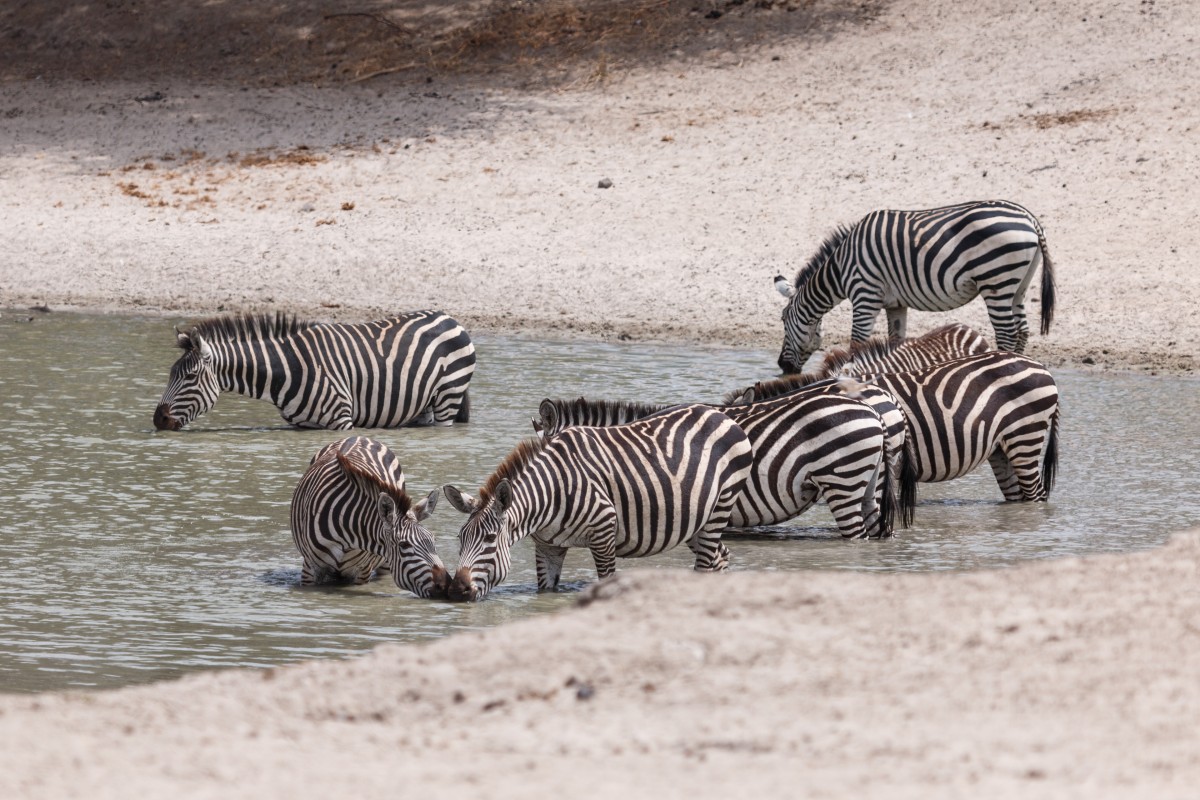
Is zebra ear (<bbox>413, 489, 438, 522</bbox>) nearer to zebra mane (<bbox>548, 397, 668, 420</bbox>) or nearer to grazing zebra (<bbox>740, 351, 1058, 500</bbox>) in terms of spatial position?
zebra mane (<bbox>548, 397, 668, 420</bbox>)

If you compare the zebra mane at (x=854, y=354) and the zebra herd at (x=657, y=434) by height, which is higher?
the zebra mane at (x=854, y=354)

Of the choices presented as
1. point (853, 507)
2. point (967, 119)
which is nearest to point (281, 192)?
point (967, 119)

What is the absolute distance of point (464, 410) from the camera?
14766 millimetres

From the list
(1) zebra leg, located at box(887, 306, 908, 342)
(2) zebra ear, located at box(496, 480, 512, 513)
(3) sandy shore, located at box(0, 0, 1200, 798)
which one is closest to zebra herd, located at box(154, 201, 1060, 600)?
(2) zebra ear, located at box(496, 480, 512, 513)

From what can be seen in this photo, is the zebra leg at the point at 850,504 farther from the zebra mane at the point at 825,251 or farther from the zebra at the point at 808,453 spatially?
the zebra mane at the point at 825,251

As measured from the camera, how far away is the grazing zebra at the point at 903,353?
12.2 m

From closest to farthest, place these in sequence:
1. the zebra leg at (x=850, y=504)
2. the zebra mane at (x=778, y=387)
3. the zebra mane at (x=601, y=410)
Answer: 1. the zebra mane at (x=601, y=410)
2. the zebra leg at (x=850, y=504)
3. the zebra mane at (x=778, y=387)

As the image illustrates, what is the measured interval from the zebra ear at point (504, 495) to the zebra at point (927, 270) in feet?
26.3

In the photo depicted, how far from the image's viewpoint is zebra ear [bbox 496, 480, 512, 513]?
854cm

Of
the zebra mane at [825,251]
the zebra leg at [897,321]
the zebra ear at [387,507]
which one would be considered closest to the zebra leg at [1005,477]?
the zebra ear at [387,507]

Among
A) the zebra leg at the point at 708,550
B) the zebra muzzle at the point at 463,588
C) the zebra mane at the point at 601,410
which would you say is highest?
the zebra mane at the point at 601,410

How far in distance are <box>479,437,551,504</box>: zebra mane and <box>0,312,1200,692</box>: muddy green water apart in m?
0.55

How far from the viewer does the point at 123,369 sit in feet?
53.9

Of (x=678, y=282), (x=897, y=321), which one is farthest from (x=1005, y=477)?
(x=678, y=282)
